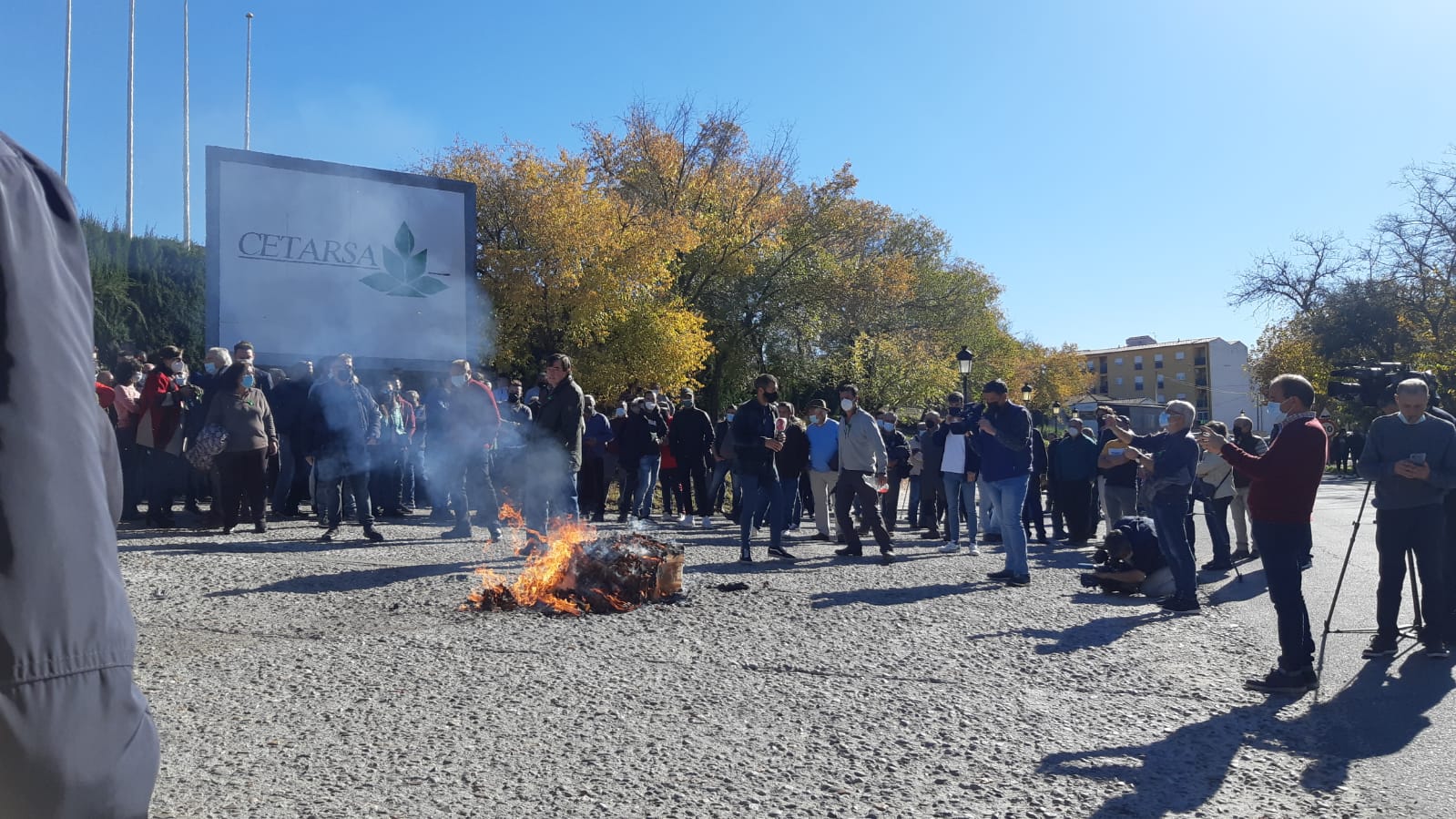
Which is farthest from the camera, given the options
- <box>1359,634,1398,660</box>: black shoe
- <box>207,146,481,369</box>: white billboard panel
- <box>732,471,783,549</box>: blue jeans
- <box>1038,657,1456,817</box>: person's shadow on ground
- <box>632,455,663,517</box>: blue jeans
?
<box>207,146,481,369</box>: white billboard panel

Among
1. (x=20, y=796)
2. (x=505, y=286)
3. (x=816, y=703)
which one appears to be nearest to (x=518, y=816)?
(x=816, y=703)

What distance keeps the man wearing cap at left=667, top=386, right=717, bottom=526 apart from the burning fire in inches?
249

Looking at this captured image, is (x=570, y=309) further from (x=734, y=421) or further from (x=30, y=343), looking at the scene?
(x=30, y=343)

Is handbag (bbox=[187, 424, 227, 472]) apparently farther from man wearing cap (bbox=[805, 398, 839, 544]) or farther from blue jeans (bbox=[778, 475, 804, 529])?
man wearing cap (bbox=[805, 398, 839, 544])

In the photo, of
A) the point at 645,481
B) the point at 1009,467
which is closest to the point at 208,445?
the point at 645,481

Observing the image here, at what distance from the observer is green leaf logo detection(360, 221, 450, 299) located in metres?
17.0

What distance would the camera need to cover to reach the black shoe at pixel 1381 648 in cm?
628

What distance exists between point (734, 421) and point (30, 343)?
9105mm

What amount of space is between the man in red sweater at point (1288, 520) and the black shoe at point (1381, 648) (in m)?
1.06

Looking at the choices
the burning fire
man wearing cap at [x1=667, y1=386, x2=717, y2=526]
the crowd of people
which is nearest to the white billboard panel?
the crowd of people

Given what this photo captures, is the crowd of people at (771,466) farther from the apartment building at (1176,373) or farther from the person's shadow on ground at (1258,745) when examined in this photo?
the apartment building at (1176,373)

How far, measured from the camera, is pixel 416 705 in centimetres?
470

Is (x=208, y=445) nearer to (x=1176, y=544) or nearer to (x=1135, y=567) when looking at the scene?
(x=1135, y=567)

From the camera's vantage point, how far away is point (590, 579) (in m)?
7.37
